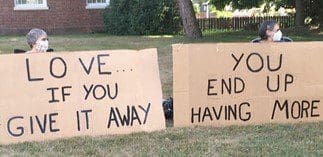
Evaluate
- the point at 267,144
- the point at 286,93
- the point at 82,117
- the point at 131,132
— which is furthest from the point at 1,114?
the point at 286,93

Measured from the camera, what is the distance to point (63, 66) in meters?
6.30

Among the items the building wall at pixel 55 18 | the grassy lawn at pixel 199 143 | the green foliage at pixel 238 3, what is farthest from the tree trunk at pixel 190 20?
the grassy lawn at pixel 199 143

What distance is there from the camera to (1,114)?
6.10 metres

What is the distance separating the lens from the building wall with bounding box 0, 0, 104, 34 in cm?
2461

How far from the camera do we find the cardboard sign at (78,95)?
6.16 metres

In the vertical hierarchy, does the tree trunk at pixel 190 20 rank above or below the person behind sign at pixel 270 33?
below

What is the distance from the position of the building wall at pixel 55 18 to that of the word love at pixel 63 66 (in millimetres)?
18885


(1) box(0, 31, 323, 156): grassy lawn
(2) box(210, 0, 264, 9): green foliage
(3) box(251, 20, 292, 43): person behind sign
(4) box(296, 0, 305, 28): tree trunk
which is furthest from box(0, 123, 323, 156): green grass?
(2) box(210, 0, 264, 9): green foliage

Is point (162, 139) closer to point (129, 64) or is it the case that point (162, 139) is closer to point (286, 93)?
point (129, 64)

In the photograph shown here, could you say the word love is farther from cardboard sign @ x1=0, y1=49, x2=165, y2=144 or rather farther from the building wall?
the building wall

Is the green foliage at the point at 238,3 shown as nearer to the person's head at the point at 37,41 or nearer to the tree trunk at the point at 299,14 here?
the tree trunk at the point at 299,14

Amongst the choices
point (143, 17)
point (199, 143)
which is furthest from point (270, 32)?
point (143, 17)

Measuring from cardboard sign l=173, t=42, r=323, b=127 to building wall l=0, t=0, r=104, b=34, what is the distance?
62.3ft

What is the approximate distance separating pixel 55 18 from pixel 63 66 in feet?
63.3
